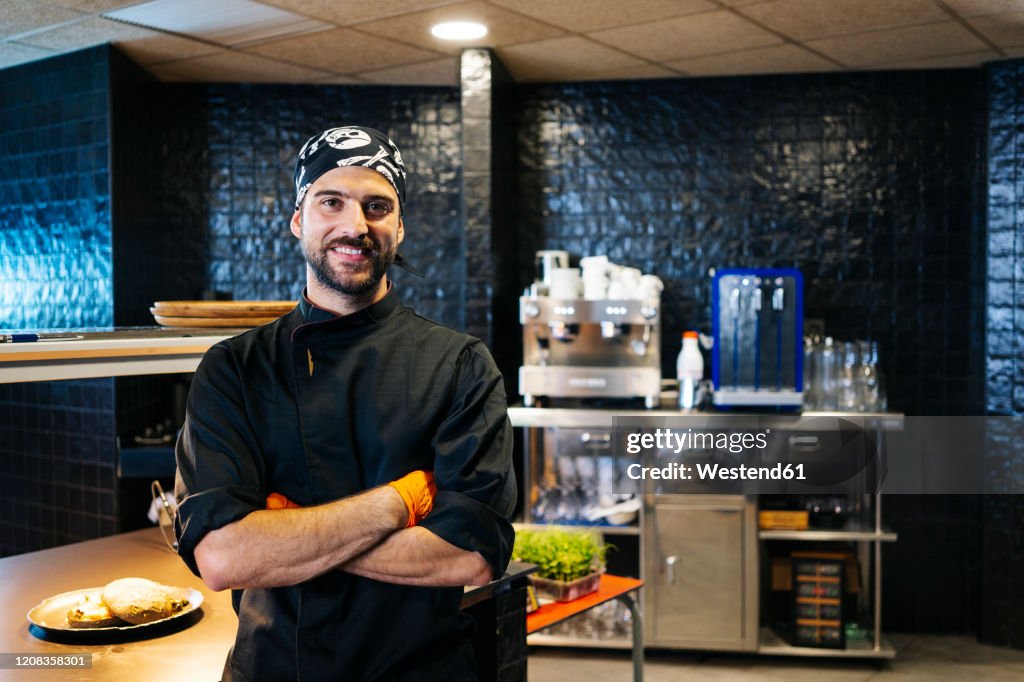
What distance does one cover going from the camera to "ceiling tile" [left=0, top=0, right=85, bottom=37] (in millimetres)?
3883

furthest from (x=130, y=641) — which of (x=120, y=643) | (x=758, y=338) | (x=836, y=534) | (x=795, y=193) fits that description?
(x=795, y=193)

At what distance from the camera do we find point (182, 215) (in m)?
5.39

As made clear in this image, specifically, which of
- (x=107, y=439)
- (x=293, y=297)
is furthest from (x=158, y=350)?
(x=293, y=297)

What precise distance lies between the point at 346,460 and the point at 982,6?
327 centimetres

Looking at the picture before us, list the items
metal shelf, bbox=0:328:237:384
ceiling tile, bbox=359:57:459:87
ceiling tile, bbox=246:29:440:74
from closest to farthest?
metal shelf, bbox=0:328:237:384
ceiling tile, bbox=246:29:440:74
ceiling tile, bbox=359:57:459:87

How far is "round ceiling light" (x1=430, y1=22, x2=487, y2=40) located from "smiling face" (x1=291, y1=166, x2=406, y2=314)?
2469 millimetres

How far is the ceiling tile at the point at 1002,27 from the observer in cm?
399

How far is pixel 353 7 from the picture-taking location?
389cm

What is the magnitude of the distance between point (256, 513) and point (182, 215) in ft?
13.2

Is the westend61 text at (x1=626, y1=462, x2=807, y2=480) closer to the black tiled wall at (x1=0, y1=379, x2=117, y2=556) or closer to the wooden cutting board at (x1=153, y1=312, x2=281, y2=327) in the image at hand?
the black tiled wall at (x1=0, y1=379, x2=117, y2=556)

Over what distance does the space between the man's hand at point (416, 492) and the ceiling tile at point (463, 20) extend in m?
2.54

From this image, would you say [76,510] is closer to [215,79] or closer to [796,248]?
[215,79]

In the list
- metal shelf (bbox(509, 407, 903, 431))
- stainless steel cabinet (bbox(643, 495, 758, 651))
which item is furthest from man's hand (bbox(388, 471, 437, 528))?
stainless steel cabinet (bbox(643, 495, 758, 651))

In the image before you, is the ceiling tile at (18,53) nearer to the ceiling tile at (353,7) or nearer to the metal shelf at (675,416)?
the ceiling tile at (353,7)
